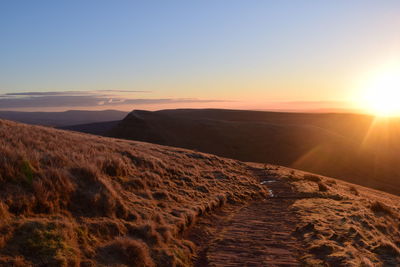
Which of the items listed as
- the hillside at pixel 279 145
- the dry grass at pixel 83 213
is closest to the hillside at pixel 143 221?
the dry grass at pixel 83 213

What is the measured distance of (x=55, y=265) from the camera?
6.85 metres

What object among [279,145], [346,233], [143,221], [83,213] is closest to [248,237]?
[143,221]

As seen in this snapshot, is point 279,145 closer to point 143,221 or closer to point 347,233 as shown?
point 347,233

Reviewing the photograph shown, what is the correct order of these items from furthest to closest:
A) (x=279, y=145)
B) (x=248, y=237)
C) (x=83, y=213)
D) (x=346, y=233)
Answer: (x=279, y=145), (x=346, y=233), (x=248, y=237), (x=83, y=213)

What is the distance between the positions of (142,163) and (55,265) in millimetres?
11248

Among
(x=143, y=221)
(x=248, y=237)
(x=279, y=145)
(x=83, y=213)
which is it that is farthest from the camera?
(x=279, y=145)

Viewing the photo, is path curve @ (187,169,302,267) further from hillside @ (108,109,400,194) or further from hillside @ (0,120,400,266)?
hillside @ (108,109,400,194)

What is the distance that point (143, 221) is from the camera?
10.6 meters

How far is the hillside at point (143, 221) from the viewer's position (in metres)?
7.81

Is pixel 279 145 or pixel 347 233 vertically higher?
pixel 347 233

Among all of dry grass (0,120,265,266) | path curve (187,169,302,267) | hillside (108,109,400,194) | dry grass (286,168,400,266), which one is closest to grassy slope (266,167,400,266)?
dry grass (286,168,400,266)

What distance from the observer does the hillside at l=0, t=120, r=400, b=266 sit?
7.81m

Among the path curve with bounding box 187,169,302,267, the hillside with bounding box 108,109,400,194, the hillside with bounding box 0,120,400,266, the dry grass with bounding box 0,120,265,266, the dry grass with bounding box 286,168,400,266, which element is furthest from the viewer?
the hillside with bounding box 108,109,400,194

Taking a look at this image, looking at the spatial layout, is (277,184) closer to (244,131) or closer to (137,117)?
(244,131)
